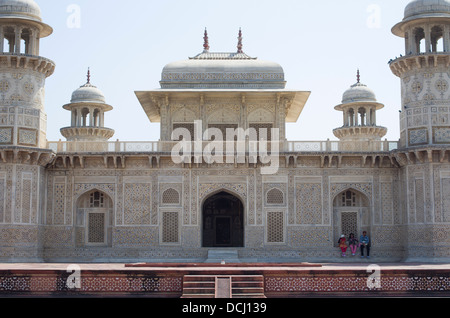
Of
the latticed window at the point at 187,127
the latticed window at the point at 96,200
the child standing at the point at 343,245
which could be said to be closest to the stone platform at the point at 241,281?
the child standing at the point at 343,245

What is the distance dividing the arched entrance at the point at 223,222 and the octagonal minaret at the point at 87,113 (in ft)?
37.3

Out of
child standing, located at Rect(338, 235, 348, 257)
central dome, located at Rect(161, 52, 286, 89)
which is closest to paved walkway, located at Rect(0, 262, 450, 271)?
child standing, located at Rect(338, 235, 348, 257)

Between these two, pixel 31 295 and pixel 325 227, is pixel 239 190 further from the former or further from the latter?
pixel 31 295

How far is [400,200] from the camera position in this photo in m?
22.3

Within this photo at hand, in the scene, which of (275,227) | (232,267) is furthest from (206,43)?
(232,267)

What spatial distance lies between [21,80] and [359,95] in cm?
1842

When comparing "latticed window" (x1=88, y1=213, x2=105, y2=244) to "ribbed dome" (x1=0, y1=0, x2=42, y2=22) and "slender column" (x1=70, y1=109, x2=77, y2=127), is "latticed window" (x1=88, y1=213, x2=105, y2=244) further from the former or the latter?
"slender column" (x1=70, y1=109, x2=77, y2=127)

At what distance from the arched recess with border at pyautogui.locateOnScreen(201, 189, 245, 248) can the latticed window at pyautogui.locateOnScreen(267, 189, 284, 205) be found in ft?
7.65

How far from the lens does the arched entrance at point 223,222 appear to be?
24.7m

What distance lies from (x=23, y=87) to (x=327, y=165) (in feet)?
35.1

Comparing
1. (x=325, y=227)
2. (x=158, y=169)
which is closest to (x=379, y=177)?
(x=325, y=227)

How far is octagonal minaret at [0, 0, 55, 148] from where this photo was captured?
68.9 ft
